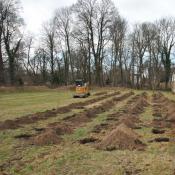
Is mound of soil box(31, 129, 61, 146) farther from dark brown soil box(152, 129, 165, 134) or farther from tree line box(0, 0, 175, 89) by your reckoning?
tree line box(0, 0, 175, 89)

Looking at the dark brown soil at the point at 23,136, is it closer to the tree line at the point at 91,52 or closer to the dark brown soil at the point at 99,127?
the dark brown soil at the point at 99,127

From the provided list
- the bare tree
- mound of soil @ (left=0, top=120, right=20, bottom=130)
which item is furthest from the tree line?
mound of soil @ (left=0, top=120, right=20, bottom=130)

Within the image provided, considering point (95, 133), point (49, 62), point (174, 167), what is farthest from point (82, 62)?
point (174, 167)

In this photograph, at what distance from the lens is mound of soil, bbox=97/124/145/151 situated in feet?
36.5

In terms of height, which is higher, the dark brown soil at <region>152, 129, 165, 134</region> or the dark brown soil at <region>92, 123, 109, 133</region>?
the dark brown soil at <region>92, 123, 109, 133</region>

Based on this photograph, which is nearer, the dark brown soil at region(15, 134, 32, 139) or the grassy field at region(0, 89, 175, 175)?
the grassy field at region(0, 89, 175, 175)

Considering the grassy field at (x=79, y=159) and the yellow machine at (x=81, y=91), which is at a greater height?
the yellow machine at (x=81, y=91)

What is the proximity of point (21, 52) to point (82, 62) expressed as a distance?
45.6 ft

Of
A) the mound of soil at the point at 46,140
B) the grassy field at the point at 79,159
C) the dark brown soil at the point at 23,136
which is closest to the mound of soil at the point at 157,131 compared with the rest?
the grassy field at the point at 79,159

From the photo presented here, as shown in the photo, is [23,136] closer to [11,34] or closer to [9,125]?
[9,125]

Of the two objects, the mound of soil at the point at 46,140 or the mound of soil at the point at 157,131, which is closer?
the mound of soil at the point at 46,140

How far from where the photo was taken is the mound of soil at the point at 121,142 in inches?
438

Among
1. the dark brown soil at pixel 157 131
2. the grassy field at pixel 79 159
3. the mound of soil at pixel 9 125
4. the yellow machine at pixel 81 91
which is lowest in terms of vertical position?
the dark brown soil at pixel 157 131

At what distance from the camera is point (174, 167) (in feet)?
28.9
